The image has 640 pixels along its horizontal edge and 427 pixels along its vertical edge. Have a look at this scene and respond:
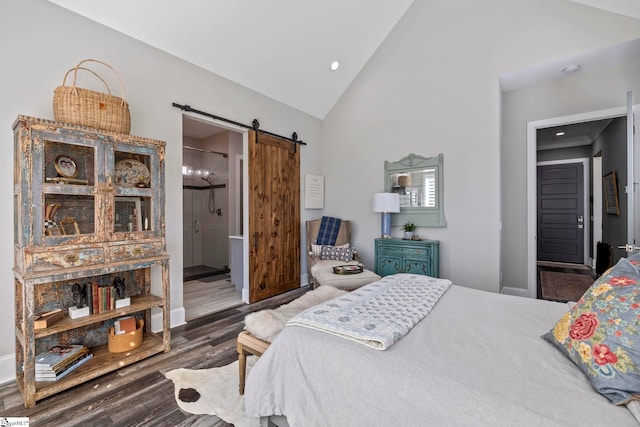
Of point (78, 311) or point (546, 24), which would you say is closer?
point (78, 311)

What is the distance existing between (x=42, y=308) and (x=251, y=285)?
6.61ft

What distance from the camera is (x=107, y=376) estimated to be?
6.85ft

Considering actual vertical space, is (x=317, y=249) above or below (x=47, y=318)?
above

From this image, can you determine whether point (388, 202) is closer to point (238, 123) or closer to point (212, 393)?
point (238, 123)

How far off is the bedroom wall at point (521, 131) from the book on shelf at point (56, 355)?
15.1ft

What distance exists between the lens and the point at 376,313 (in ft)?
4.90

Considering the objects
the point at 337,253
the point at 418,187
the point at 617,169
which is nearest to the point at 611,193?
the point at 617,169

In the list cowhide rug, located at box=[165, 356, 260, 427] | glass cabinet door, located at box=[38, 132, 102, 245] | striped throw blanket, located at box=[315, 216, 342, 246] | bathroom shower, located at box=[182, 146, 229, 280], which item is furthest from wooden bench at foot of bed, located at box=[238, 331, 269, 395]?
bathroom shower, located at box=[182, 146, 229, 280]

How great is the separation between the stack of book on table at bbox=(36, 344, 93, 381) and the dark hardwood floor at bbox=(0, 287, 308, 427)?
0.46 ft

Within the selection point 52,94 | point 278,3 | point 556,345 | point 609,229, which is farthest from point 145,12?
point 609,229

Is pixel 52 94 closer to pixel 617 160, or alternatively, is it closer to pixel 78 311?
pixel 78 311

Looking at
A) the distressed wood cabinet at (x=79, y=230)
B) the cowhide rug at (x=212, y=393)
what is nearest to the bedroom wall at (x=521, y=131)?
the cowhide rug at (x=212, y=393)

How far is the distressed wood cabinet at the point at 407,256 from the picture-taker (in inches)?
142

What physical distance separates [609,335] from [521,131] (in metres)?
3.52
